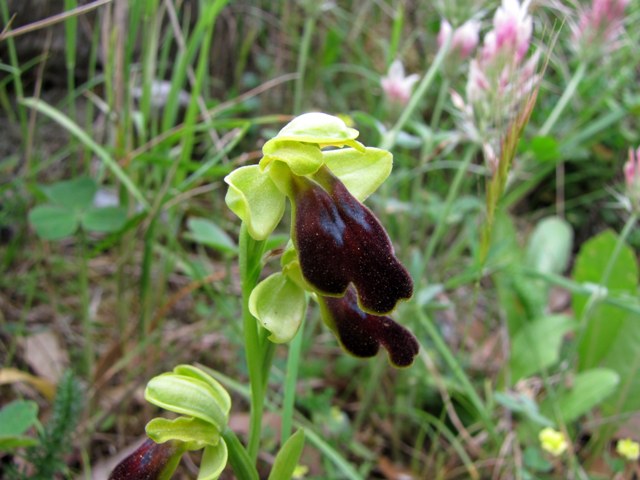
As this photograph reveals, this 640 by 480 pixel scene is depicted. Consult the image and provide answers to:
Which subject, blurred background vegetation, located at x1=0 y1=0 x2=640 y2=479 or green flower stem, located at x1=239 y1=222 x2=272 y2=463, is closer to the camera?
green flower stem, located at x1=239 y1=222 x2=272 y2=463

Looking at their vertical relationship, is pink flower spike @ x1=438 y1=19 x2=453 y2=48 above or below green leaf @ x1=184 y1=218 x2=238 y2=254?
above

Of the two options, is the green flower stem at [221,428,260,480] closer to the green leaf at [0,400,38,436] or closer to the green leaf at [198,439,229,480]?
the green leaf at [198,439,229,480]

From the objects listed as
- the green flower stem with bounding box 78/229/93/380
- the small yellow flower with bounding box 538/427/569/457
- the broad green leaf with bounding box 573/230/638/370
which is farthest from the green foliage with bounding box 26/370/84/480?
the broad green leaf with bounding box 573/230/638/370

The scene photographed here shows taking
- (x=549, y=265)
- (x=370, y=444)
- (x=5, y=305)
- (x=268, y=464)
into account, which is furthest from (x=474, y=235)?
(x=5, y=305)

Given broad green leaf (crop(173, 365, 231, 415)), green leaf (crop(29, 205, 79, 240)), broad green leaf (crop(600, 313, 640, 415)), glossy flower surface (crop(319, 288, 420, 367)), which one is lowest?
broad green leaf (crop(600, 313, 640, 415))

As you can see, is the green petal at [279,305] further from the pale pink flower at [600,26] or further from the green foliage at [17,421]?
the pale pink flower at [600,26]

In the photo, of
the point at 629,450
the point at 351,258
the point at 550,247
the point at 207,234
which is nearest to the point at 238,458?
the point at 351,258

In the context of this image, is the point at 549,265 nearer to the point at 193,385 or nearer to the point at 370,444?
the point at 370,444

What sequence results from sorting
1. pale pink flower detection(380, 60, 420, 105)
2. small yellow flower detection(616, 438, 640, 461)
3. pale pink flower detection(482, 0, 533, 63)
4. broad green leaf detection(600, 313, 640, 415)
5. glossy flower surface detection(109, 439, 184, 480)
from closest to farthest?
1. glossy flower surface detection(109, 439, 184, 480)
2. pale pink flower detection(482, 0, 533, 63)
3. small yellow flower detection(616, 438, 640, 461)
4. pale pink flower detection(380, 60, 420, 105)
5. broad green leaf detection(600, 313, 640, 415)
